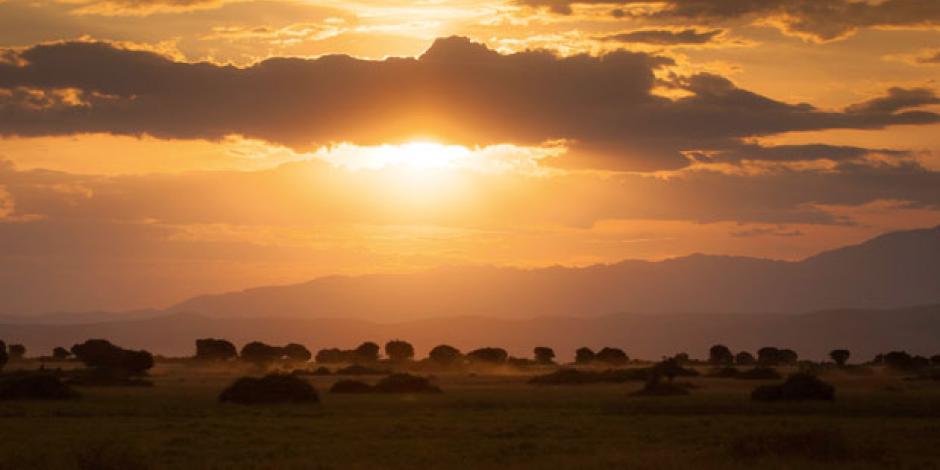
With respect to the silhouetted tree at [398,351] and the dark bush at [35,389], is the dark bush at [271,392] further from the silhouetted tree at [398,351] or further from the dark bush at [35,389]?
the silhouetted tree at [398,351]

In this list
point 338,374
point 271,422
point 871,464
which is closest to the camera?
point 871,464

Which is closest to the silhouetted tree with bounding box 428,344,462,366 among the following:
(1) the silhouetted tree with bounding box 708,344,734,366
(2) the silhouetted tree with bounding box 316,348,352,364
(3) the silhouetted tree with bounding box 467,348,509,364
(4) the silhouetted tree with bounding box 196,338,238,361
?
(3) the silhouetted tree with bounding box 467,348,509,364

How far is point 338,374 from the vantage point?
122m

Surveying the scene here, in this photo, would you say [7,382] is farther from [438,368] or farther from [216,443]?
[438,368]

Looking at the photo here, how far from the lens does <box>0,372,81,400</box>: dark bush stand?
69.5 meters

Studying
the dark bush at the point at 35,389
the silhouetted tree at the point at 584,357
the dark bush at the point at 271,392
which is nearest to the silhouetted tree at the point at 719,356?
the silhouetted tree at the point at 584,357

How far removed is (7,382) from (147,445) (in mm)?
→ 33059

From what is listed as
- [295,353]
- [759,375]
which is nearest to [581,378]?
[759,375]

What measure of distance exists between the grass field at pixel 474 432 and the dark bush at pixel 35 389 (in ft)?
6.44

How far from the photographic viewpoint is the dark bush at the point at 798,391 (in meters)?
69.7

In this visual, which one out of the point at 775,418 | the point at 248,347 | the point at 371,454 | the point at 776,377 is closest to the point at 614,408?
the point at 775,418

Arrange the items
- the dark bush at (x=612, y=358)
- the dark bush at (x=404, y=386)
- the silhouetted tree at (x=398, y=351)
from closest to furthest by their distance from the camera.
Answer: the dark bush at (x=404, y=386) → the dark bush at (x=612, y=358) → the silhouetted tree at (x=398, y=351)

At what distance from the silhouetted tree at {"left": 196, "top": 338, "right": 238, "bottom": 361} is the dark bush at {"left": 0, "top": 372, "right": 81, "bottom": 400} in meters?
76.0

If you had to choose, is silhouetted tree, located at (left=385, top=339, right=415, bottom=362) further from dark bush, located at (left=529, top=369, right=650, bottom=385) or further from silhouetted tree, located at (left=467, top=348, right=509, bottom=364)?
dark bush, located at (left=529, top=369, right=650, bottom=385)
